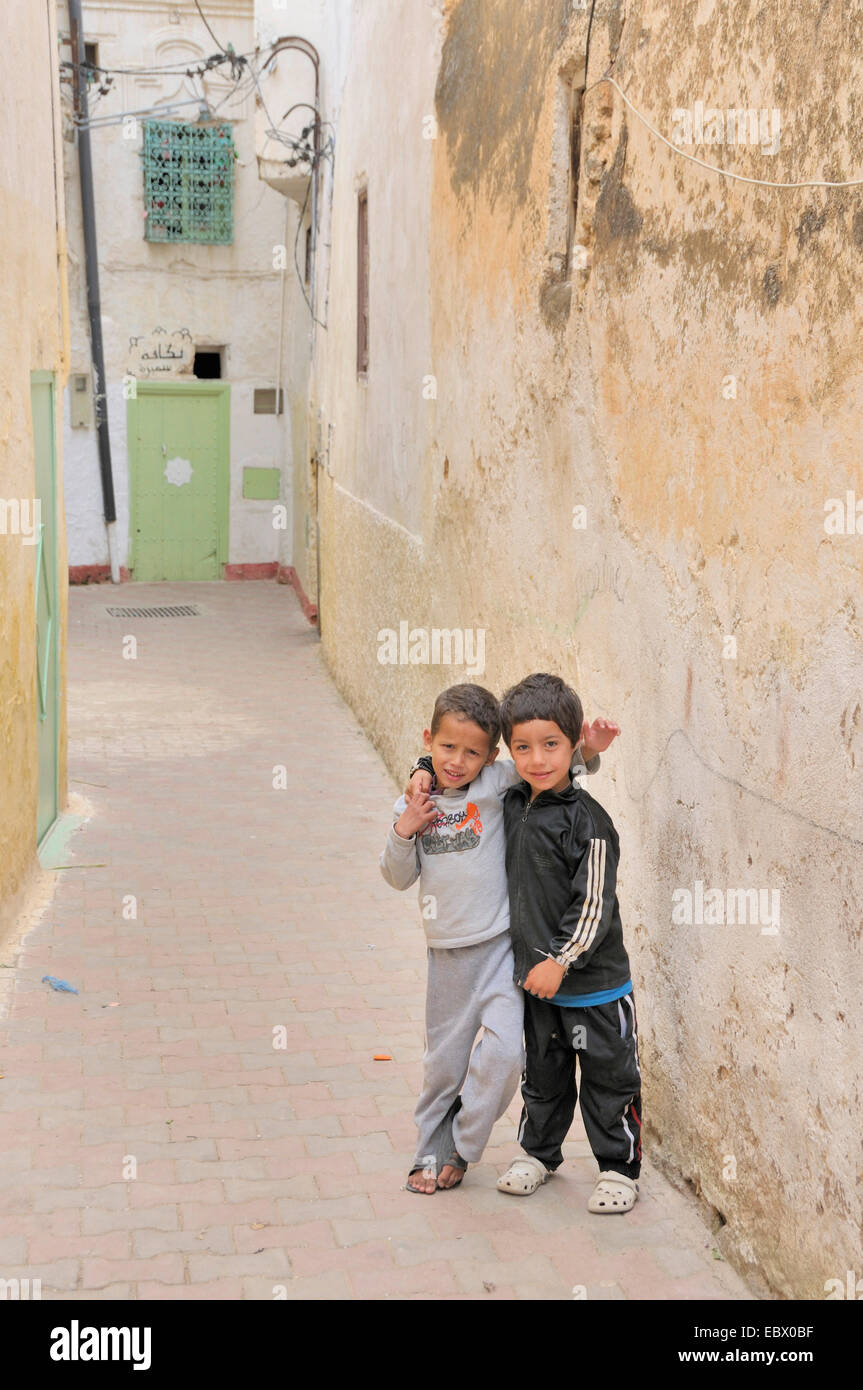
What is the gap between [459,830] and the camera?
Answer: 407 cm

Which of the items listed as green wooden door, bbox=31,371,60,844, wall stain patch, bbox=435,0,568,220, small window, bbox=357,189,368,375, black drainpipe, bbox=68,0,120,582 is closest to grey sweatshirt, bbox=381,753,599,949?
wall stain patch, bbox=435,0,568,220

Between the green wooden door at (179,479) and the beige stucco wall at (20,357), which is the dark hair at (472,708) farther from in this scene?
the green wooden door at (179,479)

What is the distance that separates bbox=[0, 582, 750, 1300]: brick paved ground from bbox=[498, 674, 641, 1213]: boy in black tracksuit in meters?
0.18

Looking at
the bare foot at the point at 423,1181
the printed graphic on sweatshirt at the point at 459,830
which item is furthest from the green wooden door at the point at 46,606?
the printed graphic on sweatshirt at the point at 459,830

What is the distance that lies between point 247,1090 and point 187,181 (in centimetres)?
1561

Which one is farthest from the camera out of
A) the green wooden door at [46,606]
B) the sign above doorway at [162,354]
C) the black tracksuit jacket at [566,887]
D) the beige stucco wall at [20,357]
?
the sign above doorway at [162,354]

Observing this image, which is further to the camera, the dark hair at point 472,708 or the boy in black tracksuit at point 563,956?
the dark hair at point 472,708

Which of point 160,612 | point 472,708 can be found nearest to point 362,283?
point 160,612

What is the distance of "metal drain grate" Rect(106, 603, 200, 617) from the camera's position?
55.7 feet

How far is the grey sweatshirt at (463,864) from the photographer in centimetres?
407

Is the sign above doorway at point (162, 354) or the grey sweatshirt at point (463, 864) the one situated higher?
the sign above doorway at point (162, 354)

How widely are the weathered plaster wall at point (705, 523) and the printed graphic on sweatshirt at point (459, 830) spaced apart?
0.63 meters

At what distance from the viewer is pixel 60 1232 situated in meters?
4.10
